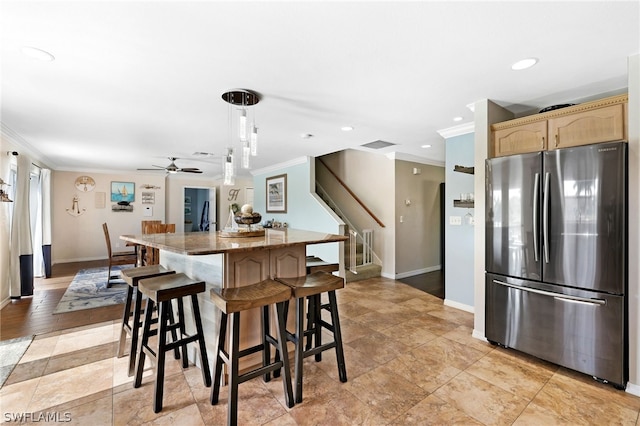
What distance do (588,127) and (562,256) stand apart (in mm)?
1026

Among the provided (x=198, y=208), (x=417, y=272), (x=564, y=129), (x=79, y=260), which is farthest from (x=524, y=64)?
(x=198, y=208)

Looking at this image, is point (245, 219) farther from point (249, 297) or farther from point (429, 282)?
point (429, 282)

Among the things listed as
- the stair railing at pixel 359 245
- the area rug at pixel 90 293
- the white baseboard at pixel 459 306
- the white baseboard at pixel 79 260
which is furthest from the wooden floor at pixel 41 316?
the white baseboard at pixel 459 306

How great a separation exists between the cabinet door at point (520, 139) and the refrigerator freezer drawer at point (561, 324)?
45.7 inches

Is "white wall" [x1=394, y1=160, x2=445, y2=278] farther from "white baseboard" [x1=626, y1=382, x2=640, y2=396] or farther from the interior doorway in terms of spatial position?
the interior doorway

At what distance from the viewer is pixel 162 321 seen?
1943mm

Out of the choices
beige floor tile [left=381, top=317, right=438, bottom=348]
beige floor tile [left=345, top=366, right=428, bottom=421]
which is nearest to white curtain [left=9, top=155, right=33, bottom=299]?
beige floor tile [left=345, top=366, right=428, bottom=421]

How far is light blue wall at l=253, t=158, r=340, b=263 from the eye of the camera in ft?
17.1

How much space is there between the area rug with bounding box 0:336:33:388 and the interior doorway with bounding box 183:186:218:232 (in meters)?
6.28

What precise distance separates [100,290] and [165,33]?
14.3ft

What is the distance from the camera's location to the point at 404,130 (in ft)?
12.5

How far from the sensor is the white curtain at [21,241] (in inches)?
155

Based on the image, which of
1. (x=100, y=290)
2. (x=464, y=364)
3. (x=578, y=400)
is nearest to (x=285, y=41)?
(x=464, y=364)

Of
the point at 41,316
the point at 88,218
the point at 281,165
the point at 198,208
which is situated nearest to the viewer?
the point at 41,316
